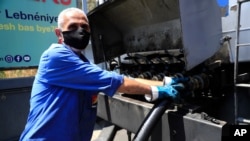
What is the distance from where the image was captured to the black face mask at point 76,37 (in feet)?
6.52

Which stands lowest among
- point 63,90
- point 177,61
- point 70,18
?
point 63,90

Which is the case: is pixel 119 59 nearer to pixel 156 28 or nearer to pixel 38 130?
pixel 156 28

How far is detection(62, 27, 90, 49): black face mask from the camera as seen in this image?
1.99 meters

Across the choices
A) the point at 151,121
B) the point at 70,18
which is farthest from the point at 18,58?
the point at 151,121

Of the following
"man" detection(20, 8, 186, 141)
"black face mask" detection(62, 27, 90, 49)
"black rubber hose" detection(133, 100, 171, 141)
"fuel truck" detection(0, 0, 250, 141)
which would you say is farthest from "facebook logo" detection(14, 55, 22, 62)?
"black rubber hose" detection(133, 100, 171, 141)

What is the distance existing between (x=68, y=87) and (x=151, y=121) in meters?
0.61

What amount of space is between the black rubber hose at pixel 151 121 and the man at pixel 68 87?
0.06 meters

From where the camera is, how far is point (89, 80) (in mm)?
1878

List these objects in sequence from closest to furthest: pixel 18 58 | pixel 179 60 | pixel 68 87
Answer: pixel 68 87 < pixel 179 60 < pixel 18 58

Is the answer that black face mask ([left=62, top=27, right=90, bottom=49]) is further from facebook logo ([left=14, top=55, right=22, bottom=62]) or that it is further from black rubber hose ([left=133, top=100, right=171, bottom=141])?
facebook logo ([left=14, top=55, right=22, bottom=62])

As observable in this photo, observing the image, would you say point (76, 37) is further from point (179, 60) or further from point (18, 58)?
point (18, 58)

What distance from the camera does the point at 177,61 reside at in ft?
8.81

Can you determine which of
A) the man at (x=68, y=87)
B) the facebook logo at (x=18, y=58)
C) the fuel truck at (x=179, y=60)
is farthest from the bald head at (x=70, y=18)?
the facebook logo at (x=18, y=58)

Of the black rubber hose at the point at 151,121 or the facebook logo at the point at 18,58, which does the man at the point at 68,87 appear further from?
the facebook logo at the point at 18,58
